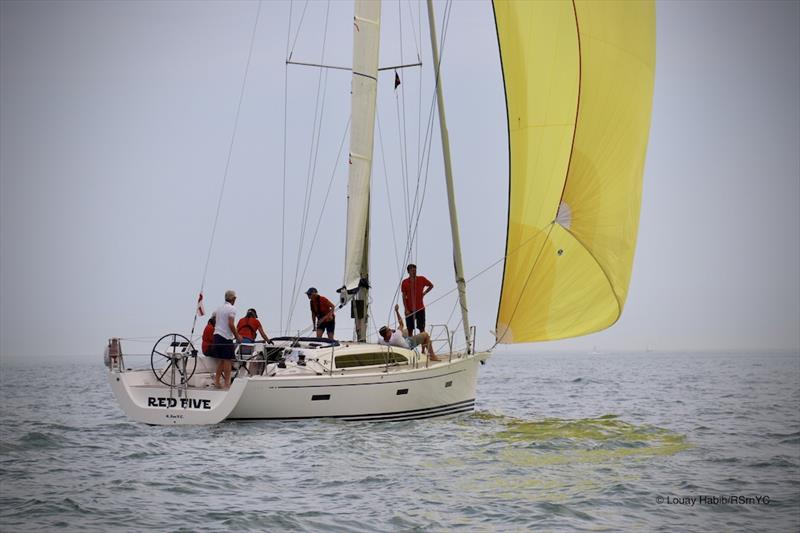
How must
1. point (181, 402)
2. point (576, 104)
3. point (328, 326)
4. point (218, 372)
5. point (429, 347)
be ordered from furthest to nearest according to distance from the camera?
1. point (328, 326)
2. point (429, 347)
3. point (576, 104)
4. point (218, 372)
5. point (181, 402)

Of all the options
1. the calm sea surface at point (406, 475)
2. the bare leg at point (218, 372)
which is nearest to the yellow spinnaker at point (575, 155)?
the calm sea surface at point (406, 475)

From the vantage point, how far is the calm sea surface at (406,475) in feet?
33.1

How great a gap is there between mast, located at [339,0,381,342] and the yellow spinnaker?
131 inches

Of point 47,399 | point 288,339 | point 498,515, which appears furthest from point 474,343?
point 47,399

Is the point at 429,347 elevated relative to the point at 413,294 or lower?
lower

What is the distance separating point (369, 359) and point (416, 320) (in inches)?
84.0

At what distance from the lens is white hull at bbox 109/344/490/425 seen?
1600cm

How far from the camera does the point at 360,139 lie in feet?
67.1

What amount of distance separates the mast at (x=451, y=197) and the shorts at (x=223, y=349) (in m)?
5.12

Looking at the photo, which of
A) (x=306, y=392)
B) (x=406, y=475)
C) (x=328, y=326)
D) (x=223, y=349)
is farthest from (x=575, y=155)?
(x=406, y=475)

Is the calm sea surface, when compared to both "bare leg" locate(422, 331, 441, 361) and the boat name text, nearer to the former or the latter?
the boat name text

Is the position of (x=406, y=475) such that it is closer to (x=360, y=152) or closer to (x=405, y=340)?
(x=405, y=340)

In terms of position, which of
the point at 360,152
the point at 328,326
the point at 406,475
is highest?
the point at 360,152

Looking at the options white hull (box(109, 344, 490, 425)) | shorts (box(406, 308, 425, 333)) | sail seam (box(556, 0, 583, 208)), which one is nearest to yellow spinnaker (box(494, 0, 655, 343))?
sail seam (box(556, 0, 583, 208))
